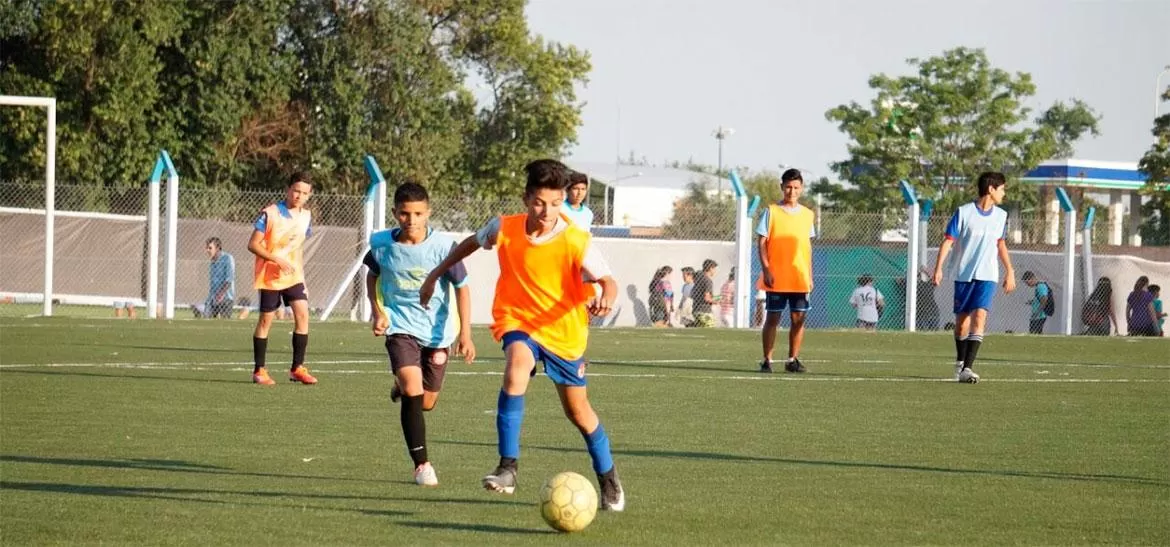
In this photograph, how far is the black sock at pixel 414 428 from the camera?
827 cm

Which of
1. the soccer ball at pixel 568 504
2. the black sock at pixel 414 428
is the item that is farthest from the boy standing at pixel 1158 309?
the soccer ball at pixel 568 504

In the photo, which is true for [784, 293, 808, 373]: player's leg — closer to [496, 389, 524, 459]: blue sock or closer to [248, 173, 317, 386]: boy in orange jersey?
[248, 173, 317, 386]: boy in orange jersey

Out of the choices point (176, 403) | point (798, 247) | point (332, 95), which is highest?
point (332, 95)

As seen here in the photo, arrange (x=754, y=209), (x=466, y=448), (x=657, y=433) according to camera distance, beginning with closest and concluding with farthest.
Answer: (x=466, y=448) → (x=657, y=433) → (x=754, y=209)

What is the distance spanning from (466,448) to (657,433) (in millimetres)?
1517

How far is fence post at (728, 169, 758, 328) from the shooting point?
90.8 ft

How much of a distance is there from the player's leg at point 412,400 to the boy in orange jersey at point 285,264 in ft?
17.8

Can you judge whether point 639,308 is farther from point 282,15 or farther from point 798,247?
point 282,15

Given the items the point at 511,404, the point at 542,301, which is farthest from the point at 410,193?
the point at 511,404

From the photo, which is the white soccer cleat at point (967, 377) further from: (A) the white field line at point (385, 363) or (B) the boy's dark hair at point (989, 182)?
(A) the white field line at point (385, 363)

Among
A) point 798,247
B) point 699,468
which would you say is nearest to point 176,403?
point 699,468

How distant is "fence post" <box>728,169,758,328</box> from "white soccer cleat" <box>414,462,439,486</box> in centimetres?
1951

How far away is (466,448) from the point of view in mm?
9789

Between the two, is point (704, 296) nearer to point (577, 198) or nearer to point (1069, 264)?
point (1069, 264)
